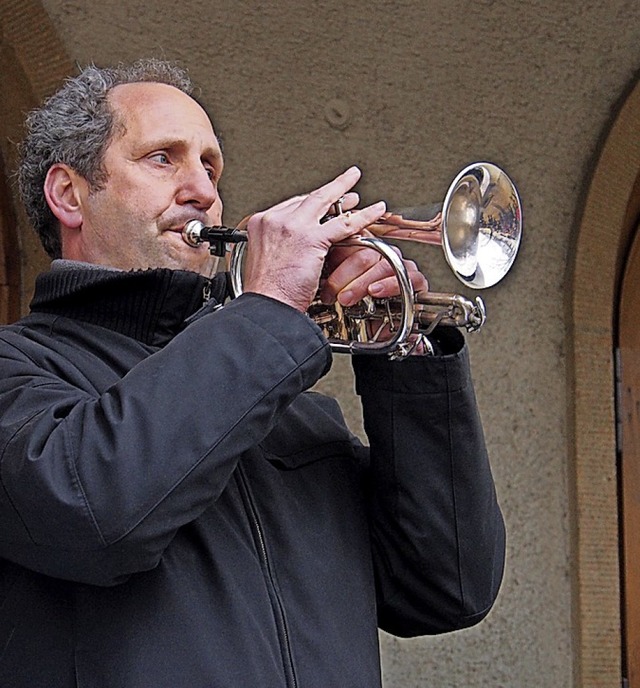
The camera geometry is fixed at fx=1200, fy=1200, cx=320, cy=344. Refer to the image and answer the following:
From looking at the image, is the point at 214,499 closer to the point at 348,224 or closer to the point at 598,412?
the point at 348,224

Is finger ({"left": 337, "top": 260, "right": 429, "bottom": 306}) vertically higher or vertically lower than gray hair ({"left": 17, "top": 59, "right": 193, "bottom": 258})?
lower

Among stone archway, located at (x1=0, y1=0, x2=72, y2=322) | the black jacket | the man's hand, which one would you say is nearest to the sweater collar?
the black jacket

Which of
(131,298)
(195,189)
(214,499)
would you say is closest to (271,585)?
(214,499)

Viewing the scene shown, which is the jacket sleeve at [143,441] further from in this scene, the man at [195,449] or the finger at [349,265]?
the finger at [349,265]

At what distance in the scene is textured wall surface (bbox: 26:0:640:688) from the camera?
124 inches

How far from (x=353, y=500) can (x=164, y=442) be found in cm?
42

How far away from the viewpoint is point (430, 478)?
1504 mm

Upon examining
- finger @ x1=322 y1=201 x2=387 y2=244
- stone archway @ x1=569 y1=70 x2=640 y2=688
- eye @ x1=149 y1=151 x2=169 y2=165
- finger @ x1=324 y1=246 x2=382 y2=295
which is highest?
eye @ x1=149 y1=151 x2=169 y2=165

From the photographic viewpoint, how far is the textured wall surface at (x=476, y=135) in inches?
124

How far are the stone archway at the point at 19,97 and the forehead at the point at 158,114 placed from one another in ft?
4.08

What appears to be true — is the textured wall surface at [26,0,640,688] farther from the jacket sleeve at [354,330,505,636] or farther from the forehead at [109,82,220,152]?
the jacket sleeve at [354,330,505,636]

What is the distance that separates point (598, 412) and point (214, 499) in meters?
2.51

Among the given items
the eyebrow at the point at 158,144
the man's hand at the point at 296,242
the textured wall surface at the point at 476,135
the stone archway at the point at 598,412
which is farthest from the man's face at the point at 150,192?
the stone archway at the point at 598,412

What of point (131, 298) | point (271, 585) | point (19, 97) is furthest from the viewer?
point (19, 97)
